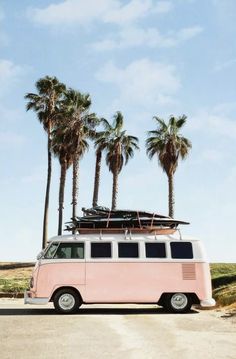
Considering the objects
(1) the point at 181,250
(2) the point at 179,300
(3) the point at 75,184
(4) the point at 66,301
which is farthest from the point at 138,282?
(3) the point at 75,184

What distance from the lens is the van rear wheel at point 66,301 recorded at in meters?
16.5

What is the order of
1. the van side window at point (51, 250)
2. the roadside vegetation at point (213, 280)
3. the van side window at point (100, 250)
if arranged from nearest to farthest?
the van side window at point (51, 250)
the van side window at point (100, 250)
the roadside vegetation at point (213, 280)

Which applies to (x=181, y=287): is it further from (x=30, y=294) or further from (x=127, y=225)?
(x=30, y=294)

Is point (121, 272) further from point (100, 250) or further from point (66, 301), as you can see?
point (66, 301)

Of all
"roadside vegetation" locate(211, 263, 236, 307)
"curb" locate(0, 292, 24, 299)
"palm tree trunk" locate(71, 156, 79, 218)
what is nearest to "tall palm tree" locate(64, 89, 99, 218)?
"palm tree trunk" locate(71, 156, 79, 218)

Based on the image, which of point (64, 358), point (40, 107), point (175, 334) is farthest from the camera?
point (40, 107)

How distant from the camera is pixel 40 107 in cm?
5388

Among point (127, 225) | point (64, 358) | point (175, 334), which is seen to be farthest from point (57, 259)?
point (64, 358)

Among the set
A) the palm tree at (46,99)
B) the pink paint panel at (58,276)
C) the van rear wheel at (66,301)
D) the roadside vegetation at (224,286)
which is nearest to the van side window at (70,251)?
the pink paint panel at (58,276)

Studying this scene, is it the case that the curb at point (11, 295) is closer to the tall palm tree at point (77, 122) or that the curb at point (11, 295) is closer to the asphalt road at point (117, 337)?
the asphalt road at point (117, 337)

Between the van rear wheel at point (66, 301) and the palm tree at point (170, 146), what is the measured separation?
31.7 m

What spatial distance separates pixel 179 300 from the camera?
16953mm

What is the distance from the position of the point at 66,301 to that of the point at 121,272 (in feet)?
6.56

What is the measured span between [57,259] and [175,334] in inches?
251
